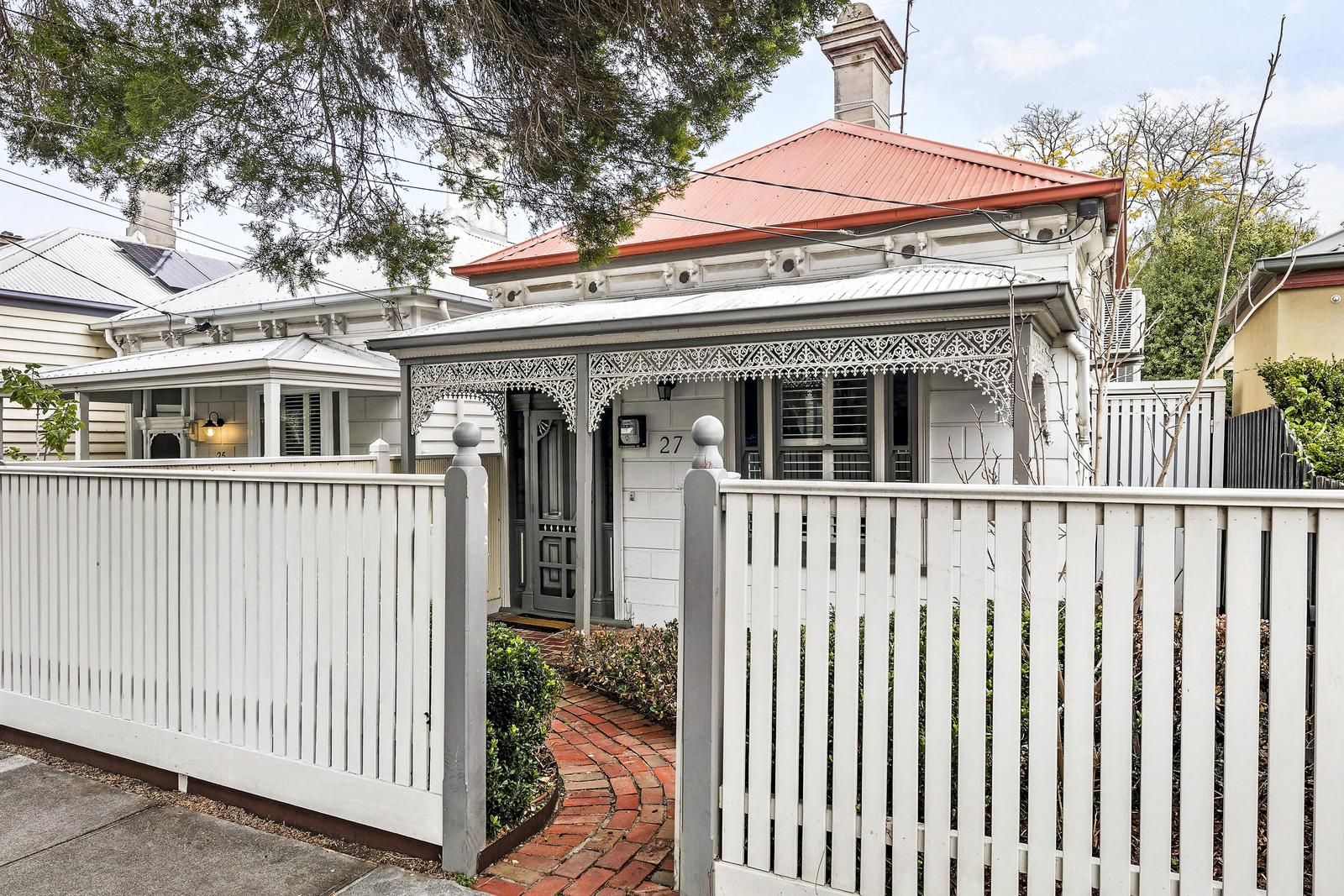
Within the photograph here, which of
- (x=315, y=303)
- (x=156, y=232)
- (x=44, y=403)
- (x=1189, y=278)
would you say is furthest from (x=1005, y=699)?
(x=1189, y=278)

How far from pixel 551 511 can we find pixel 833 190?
4.28 metres

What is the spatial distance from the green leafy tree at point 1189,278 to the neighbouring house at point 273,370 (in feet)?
43.1

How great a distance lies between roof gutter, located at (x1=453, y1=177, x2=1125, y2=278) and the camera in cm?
626

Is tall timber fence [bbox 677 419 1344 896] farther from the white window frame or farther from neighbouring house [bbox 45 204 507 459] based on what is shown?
neighbouring house [bbox 45 204 507 459]

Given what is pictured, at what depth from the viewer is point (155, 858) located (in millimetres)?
3117

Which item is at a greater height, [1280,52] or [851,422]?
[1280,52]

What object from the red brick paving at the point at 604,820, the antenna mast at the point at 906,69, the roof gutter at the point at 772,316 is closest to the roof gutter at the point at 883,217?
the roof gutter at the point at 772,316

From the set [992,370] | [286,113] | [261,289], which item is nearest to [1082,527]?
[992,370]

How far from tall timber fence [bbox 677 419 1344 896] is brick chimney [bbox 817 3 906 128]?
25.2 ft

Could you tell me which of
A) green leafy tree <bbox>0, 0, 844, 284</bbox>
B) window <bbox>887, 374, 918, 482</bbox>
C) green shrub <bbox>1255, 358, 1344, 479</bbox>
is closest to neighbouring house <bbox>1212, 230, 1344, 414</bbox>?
green shrub <bbox>1255, 358, 1344, 479</bbox>

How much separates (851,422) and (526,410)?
3.45 m

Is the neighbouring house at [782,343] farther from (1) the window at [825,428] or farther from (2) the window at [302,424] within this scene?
(2) the window at [302,424]

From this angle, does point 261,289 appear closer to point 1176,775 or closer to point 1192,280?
point 1176,775

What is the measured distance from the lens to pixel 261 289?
11227 mm
